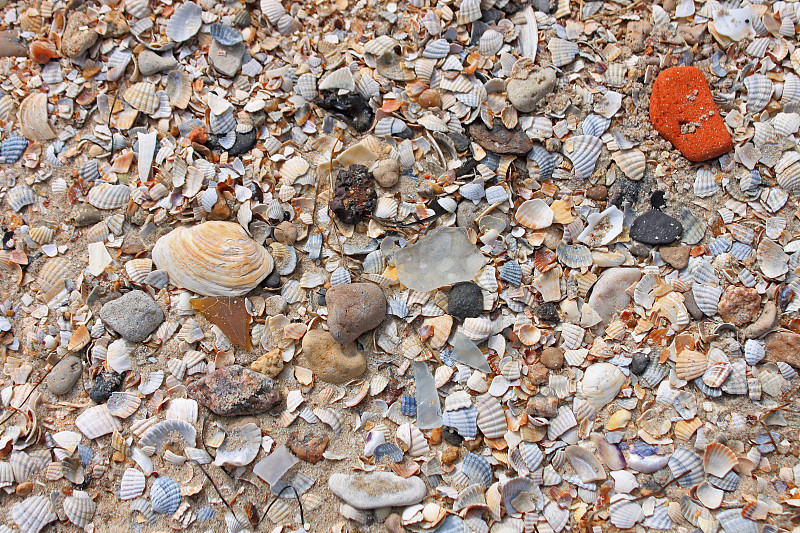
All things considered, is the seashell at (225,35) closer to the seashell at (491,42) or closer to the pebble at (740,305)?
the seashell at (491,42)

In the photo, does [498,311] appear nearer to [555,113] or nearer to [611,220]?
[611,220]

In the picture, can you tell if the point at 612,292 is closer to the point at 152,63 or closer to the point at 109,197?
the point at 109,197

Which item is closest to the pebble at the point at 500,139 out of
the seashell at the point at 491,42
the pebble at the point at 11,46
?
the seashell at the point at 491,42

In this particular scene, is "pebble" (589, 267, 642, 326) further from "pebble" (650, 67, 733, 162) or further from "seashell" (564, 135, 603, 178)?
"pebble" (650, 67, 733, 162)

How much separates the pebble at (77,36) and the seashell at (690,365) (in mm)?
3093

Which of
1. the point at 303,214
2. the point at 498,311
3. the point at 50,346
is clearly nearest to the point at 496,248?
the point at 498,311

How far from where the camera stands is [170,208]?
7.50 feet

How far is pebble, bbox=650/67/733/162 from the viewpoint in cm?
223

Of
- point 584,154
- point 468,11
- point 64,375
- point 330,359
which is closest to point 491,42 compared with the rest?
point 468,11

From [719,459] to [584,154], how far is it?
4.47 feet

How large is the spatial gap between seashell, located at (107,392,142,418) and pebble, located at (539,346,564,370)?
171 centimetres

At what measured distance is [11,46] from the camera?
2.54m

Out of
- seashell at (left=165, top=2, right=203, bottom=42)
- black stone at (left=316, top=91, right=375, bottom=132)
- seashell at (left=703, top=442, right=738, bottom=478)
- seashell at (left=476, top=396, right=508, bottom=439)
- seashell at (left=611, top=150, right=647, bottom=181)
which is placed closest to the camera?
seashell at (left=703, top=442, right=738, bottom=478)

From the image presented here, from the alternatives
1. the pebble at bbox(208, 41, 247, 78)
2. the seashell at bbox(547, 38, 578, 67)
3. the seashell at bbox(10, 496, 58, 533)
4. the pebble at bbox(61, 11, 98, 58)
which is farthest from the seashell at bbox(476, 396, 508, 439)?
the pebble at bbox(61, 11, 98, 58)
